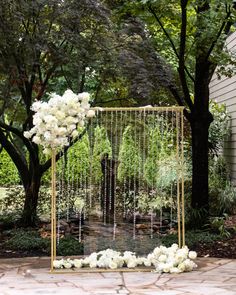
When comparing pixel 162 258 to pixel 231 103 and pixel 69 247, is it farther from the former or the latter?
pixel 231 103

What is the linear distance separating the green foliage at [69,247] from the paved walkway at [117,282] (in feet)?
2.23

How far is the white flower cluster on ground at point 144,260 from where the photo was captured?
519cm

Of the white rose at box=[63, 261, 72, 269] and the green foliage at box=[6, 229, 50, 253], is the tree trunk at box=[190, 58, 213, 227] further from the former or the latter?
the white rose at box=[63, 261, 72, 269]

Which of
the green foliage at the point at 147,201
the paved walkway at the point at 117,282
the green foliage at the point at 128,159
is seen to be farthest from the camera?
the green foliage at the point at 147,201

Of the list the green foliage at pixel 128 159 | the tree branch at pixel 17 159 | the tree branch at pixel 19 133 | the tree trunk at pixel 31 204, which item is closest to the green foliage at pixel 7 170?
the tree branch at pixel 17 159

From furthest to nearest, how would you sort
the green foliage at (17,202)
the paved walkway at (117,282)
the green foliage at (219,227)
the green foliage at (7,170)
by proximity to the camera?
the green foliage at (7,170) → the green foliage at (17,202) → the green foliage at (219,227) → the paved walkway at (117,282)

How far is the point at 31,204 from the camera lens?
25.3 ft

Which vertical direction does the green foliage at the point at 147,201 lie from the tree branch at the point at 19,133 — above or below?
below

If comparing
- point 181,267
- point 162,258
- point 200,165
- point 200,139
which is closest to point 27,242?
point 162,258

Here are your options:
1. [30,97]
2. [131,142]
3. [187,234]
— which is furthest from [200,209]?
[30,97]

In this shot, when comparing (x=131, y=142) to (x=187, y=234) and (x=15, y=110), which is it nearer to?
(x=187, y=234)

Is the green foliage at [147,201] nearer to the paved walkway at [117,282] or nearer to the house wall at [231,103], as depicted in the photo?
the paved walkway at [117,282]

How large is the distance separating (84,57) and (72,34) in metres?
0.36

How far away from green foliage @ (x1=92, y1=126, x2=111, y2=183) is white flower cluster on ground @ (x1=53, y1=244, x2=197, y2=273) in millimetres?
1133
